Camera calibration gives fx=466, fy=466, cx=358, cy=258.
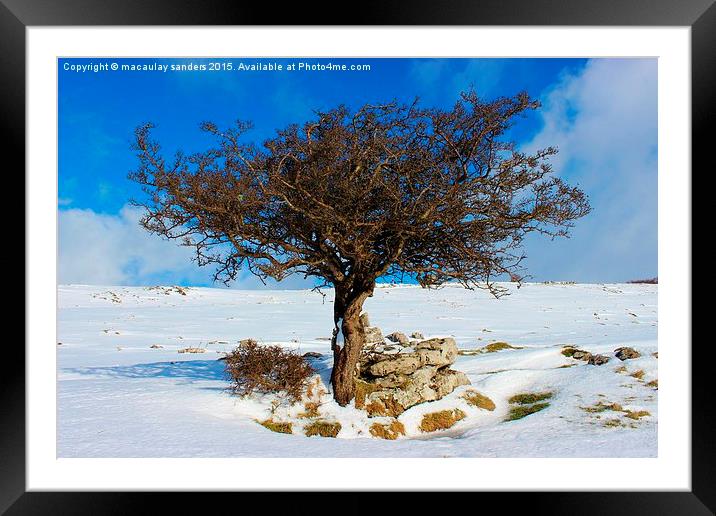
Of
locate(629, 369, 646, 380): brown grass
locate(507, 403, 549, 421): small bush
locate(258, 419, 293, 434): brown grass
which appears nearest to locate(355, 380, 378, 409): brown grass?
locate(258, 419, 293, 434): brown grass

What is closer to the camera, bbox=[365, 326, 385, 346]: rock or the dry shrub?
the dry shrub

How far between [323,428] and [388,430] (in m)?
1.70

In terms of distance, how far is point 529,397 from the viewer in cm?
1384

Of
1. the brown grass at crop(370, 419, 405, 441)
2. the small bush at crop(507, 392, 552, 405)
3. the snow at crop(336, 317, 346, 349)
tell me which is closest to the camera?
the brown grass at crop(370, 419, 405, 441)

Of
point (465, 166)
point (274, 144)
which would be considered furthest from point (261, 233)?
point (465, 166)

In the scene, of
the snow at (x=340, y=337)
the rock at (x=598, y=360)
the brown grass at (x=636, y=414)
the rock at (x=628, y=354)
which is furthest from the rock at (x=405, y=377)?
the rock at (x=628, y=354)

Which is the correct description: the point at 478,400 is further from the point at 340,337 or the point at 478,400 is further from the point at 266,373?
the point at 266,373

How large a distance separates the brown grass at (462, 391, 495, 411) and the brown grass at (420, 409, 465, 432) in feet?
2.06

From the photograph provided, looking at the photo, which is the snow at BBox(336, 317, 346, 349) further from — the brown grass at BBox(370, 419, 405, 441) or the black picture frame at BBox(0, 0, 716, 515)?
the black picture frame at BBox(0, 0, 716, 515)

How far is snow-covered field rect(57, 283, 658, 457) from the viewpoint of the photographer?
352 inches
